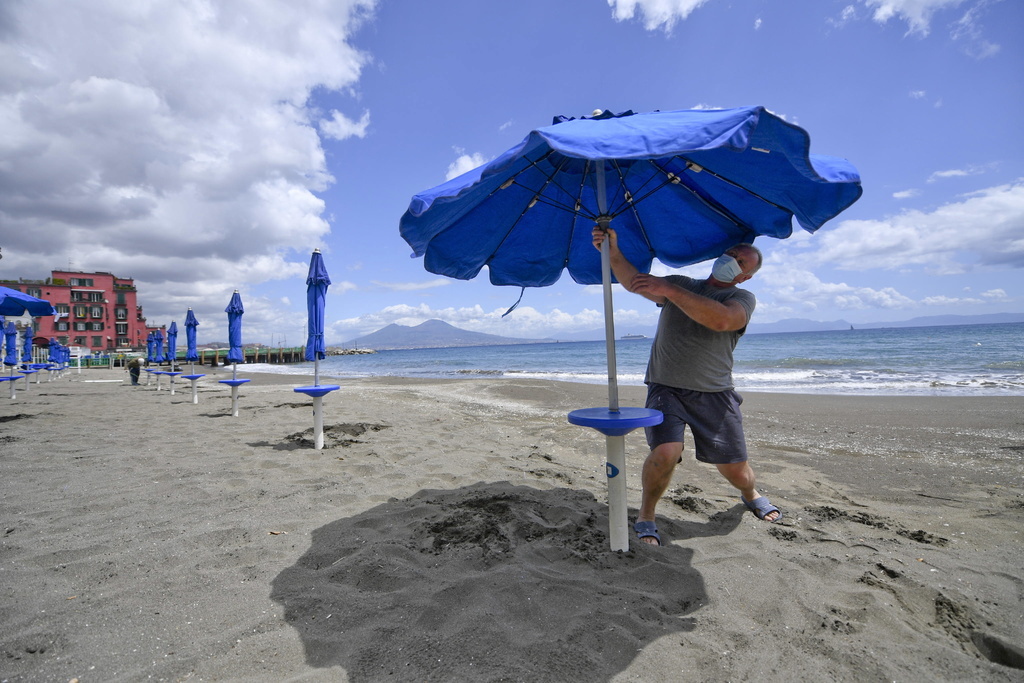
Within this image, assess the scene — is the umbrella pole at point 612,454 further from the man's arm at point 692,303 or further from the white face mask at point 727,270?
the white face mask at point 727,270

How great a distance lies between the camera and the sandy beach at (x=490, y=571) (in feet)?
5.82

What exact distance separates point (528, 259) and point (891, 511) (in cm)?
327

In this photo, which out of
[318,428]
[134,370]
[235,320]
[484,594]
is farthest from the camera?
[134,370]

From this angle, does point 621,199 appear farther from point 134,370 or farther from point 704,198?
point 134,370

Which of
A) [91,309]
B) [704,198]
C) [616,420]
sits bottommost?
[616,420]

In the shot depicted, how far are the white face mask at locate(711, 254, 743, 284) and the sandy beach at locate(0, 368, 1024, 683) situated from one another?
161cm

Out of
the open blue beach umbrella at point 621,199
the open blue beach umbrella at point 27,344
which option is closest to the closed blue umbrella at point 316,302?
the open blue beach umbrella at point 621,199

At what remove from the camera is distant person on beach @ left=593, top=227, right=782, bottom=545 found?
9.08 ft

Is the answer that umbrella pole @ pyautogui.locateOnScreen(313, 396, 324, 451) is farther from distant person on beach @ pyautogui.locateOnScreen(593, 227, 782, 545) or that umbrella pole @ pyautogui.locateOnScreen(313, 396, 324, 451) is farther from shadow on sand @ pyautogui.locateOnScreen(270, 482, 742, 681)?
distant person on beach @ pyautogui.locateOnScreen(593, 227, 782, 545)

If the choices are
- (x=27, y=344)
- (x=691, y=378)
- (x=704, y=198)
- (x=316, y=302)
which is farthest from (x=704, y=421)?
(x=27, y=344)

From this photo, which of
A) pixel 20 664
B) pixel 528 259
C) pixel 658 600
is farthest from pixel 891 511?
pixel 20 664

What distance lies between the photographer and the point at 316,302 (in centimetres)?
627

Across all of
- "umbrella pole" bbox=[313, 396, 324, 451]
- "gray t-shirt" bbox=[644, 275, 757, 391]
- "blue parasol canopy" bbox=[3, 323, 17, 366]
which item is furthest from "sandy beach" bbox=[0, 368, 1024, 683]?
"blue parasol canopy" bbox=[3, 323, 17, 366]

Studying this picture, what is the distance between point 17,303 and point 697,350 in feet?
31.4
